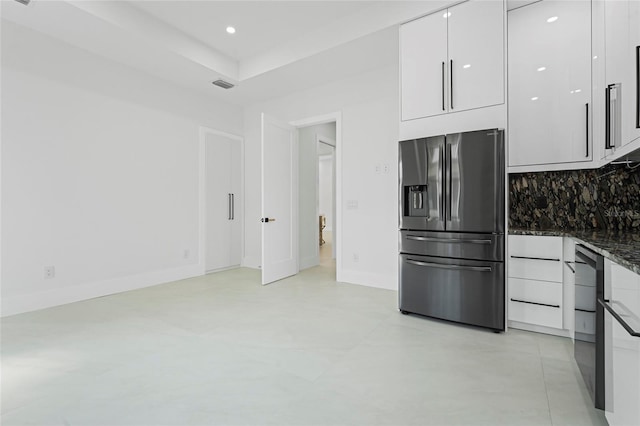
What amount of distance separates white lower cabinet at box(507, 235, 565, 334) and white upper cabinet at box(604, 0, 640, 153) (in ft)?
2.77

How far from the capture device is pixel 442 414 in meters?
1.54

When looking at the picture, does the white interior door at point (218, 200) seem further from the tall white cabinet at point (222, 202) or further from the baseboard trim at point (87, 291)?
the baseboard trim at point (87, 291)

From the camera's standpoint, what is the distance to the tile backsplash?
2535 mm

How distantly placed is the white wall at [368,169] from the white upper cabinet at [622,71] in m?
2.12

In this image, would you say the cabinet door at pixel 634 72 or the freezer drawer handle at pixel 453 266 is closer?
the cabinet door at pixel 634 72

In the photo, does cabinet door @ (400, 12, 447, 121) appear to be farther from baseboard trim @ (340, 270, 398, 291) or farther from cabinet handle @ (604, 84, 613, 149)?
baseboard trim @ (340, 270, 398, 291)

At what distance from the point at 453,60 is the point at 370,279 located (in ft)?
8.68

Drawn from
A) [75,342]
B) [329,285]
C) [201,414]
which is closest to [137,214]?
[75,342]

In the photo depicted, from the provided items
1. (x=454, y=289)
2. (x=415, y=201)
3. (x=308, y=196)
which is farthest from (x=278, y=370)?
(x=308, y=196)

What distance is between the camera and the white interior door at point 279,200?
4293 millimetres

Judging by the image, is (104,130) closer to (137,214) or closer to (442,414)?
(137,214)

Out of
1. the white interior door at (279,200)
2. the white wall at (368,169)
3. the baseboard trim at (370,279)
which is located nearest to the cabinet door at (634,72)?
the white wall at (368,169)

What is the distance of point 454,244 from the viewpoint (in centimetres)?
270

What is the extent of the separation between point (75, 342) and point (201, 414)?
157cm
